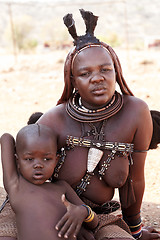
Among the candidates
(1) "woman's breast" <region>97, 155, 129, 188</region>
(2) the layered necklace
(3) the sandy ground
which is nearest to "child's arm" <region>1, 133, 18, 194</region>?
(2) the layered necklace

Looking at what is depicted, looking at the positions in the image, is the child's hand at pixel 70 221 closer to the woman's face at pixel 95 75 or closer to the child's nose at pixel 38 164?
the child's nose at pixel 38 164

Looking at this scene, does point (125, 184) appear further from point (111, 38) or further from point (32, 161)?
point (111, 38)

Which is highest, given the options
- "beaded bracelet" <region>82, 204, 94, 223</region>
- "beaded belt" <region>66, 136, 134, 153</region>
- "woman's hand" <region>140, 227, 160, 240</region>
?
"beaded belt" <region>66, 136, 134, 153</region>

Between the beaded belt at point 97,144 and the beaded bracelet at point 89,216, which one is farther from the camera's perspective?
the beaded belt at point 97,144

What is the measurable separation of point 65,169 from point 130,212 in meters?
0.73

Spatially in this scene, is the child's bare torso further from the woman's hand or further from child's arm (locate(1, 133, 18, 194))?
the woman's hand

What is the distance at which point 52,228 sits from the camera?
235 centimetres

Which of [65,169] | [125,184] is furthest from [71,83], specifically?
[125,184]

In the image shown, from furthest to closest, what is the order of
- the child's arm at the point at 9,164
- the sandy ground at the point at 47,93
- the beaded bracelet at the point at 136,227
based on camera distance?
the sandy ground at the point at 47,93 < the beaded bracelet at the point at 136,227 < the child's arm at the point at 9,164

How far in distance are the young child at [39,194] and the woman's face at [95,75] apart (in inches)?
14.8

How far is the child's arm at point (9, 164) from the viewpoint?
2.52m

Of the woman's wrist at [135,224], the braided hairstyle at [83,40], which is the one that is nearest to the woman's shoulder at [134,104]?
the braided hairstyle at [83,40]

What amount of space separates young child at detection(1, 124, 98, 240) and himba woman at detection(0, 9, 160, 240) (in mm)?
200

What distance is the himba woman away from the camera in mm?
2611
